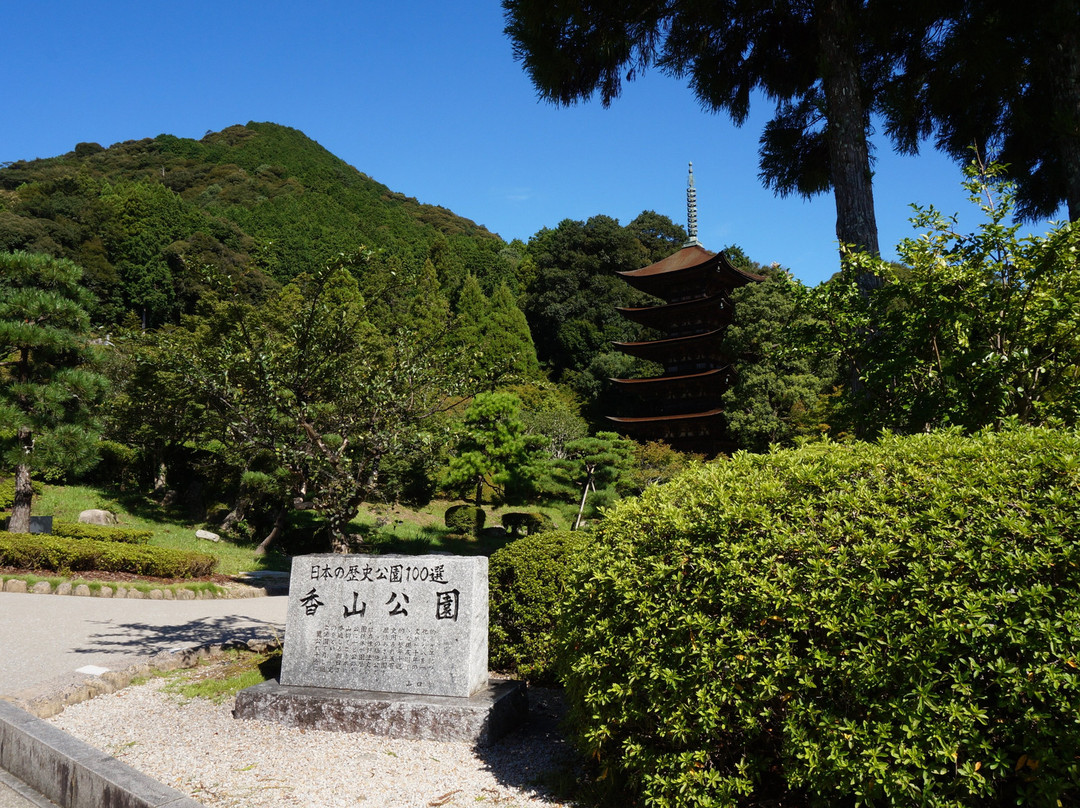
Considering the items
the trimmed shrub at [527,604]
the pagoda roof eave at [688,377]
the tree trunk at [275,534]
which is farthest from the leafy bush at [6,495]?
the pagoda roof eave at [688,377]

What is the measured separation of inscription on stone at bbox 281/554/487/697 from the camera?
4434 millimetres

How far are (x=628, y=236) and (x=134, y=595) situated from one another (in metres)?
36.0

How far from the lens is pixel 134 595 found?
1002 centimetres

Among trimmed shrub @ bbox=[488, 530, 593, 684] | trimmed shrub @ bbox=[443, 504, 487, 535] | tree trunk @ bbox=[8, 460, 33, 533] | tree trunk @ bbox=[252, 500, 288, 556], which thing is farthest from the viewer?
trimmed shrub @ bbox=[443, 504, 487, 535]

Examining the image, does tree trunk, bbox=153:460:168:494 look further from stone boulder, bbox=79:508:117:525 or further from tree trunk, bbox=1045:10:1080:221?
tree trunk, bbox=1045:10:1080:221

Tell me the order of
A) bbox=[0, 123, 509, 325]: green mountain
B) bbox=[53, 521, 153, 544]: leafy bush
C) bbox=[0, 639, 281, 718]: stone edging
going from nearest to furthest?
bbox=[0, 639, 281, 718]: stone edging
bbox=[53, 521, 153, 544]: leafy bush
bbox=[0, 123, 509, 325]: green mountain

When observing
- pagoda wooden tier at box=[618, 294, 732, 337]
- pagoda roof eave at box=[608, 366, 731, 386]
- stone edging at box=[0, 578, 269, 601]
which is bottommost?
stone edging at box=[0, 578, 269, 601]

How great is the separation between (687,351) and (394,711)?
23337mm

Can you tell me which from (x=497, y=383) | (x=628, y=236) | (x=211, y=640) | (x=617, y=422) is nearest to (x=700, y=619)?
(x=497, y=383)

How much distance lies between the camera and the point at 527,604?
532 cm

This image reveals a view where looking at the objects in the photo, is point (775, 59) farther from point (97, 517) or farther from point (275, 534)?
point (97, 517)

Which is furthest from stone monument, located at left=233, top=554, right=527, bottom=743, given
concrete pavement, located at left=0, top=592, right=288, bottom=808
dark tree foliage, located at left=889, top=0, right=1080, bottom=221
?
dark tree foliage, located at left=889, top=0, right=1080, bottom=221

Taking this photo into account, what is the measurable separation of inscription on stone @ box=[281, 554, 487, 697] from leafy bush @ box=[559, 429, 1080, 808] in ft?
4.65

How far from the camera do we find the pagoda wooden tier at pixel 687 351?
2469cm
